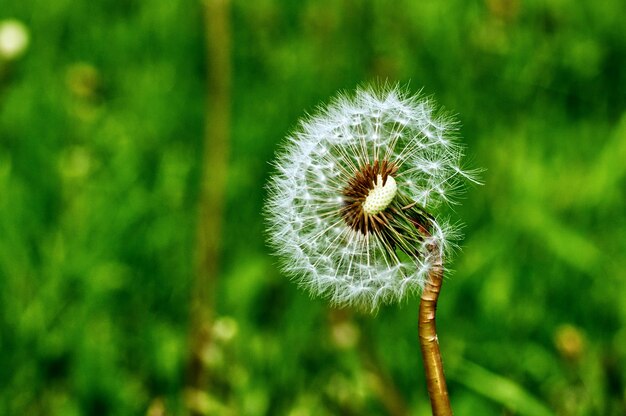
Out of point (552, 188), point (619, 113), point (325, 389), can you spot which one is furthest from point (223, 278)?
point (619, 113)

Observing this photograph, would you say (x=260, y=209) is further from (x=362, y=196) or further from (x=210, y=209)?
(x=362, y=196)

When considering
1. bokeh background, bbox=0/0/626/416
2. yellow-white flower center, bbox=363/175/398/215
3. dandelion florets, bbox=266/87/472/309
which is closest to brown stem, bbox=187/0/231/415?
bokeh background, bbox=0/0/626/416

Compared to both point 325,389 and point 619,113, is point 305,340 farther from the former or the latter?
point 619,113

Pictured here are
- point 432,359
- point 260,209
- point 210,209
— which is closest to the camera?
point 432,359

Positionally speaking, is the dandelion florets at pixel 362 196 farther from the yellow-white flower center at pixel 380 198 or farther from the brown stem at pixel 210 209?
the brown stem at pixel 210 209

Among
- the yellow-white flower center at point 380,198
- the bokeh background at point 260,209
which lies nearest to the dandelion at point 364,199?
the yellow-white flower center at point 380,198

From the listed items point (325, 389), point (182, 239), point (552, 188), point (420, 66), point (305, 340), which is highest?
point (420, 66)

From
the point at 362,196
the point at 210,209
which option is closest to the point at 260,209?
the point at 210,209
